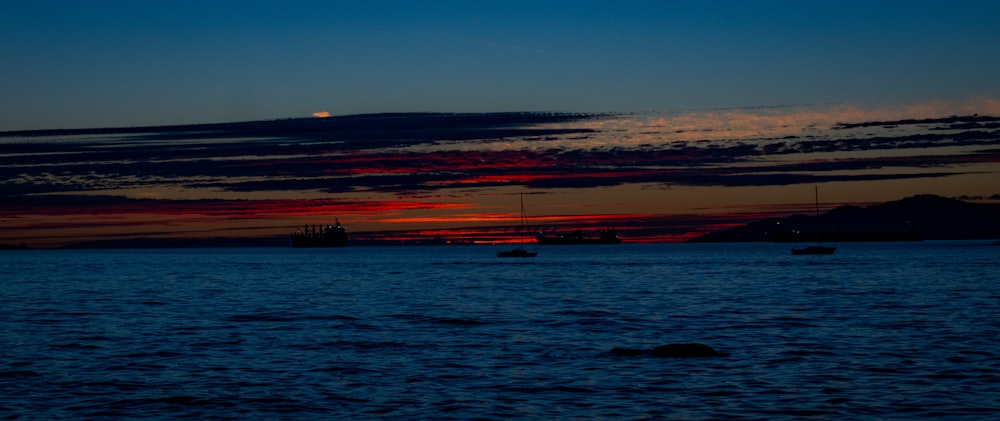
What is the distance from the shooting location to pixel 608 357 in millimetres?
36312

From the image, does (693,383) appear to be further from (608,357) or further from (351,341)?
(351,341)

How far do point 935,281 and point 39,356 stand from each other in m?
84.0

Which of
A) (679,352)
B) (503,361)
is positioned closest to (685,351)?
(679,352)

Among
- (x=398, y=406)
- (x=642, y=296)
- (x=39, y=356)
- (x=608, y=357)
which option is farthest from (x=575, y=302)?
(x=398, y=406)

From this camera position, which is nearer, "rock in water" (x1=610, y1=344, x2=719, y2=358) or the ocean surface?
the ocean surface

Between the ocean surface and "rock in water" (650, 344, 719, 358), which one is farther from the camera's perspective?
"rock in water" (650, 344, 719, 358)

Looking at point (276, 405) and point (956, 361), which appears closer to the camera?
point (276, 405)

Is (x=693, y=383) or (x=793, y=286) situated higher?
(x=693, y=383)

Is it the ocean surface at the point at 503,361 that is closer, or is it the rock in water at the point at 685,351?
the ocean surface at the point at 503,361

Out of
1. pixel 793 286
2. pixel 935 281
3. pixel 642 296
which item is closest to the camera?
pixel 642 296

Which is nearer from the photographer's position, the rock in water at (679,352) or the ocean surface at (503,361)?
the ocean surface at (503,361)

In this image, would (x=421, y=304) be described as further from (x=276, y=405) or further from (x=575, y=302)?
(x=276, y=405)

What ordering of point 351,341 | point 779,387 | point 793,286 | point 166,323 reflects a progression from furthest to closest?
point 793,286, point 166,323, point 351,341, point 779,387

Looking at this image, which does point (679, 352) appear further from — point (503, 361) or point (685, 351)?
point (503, 361)
